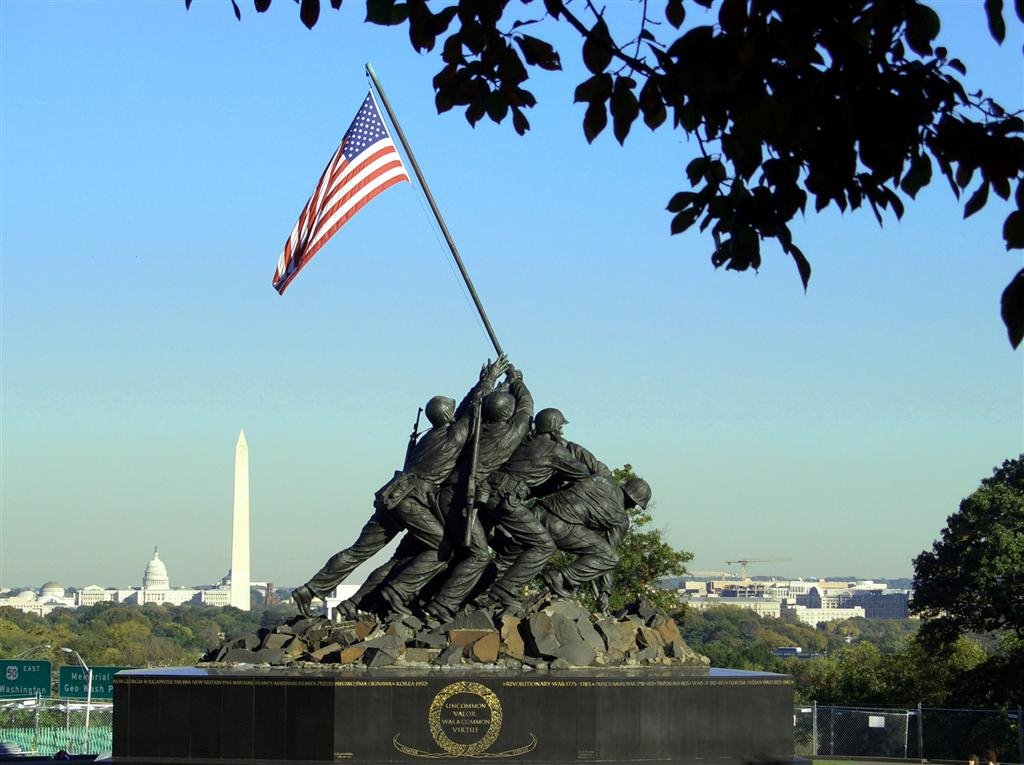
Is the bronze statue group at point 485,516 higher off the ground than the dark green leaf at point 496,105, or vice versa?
the dark green leaf at point 496,105

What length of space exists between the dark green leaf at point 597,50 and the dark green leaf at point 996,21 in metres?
1.63

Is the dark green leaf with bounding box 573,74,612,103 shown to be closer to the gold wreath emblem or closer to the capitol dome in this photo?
the gold wreath emblem

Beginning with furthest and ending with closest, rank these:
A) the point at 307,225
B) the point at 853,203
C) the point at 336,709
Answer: the point at 307,225
the point at 336,709
the point at 853,203

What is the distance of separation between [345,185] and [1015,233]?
47.7 feet

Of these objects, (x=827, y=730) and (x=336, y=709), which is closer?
(x=336, y=709)

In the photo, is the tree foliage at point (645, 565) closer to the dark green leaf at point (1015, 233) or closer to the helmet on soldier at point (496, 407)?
the helmet on soldier at point (496, 407)

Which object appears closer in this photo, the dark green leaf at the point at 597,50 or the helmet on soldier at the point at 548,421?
the dark green leaf at the point at 597,50

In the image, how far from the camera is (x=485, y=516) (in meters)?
18.1

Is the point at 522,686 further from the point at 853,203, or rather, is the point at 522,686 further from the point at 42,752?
the point at 42,752

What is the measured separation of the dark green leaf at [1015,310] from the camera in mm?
5234

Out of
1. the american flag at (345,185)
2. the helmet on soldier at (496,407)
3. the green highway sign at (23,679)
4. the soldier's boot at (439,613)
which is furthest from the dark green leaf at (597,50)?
the green highway sign at (23,679)

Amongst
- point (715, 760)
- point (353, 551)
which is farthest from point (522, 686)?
point (353, 551)

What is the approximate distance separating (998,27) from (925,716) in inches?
882

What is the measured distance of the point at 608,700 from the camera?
15.9 meters
